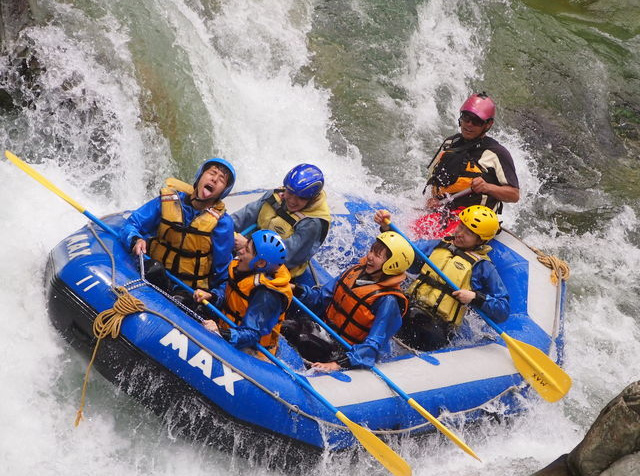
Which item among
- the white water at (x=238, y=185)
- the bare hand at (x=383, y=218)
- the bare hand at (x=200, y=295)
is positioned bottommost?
the white water at (x=238, y=185)

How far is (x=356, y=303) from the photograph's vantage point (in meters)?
4.86

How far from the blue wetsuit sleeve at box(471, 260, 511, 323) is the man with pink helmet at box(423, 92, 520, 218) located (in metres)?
0.79

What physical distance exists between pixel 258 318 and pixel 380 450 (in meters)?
0.95

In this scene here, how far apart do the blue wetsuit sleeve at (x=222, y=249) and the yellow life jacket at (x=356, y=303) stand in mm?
680

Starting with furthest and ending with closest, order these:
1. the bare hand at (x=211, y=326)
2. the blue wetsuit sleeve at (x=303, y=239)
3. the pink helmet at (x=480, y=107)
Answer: the pink helmet at (x=480, y=107)
the blue wetsuit sleeve at (x=303, y=239)
the bare hand at (x=211, y=326)

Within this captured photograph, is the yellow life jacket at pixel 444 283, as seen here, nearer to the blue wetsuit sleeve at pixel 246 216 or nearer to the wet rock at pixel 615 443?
the blue wetsuit sleeve at pixel 246 216

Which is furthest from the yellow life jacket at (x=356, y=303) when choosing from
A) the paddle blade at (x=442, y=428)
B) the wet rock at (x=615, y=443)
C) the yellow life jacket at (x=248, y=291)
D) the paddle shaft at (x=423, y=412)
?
the wet rock at (x=615, y=443)

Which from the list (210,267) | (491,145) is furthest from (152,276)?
(491,145)

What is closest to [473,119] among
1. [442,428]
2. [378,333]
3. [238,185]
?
[378,333]

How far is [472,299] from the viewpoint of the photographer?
17.5ft

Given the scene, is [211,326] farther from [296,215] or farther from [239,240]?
[296,215]

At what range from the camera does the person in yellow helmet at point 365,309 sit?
188 inches

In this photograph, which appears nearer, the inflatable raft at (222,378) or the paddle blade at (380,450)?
the inflatable raft at (222,378)

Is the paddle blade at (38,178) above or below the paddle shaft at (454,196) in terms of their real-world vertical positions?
below
